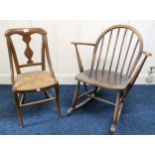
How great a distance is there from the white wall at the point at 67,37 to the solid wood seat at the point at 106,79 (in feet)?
1.89

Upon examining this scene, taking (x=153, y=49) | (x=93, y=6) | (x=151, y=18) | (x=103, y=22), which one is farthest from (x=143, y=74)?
(x=93, y=6)

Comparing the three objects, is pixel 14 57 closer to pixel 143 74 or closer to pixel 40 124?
pixel 40 124

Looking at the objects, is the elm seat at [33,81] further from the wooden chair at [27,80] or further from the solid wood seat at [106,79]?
the solid wood seat at [106,79]

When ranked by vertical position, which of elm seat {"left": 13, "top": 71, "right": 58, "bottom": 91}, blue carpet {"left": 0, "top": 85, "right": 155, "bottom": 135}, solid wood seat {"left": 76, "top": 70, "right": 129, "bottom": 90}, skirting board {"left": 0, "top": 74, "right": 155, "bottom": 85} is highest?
solid wood seat {"left": 76, "top": 70, "right": 129, "bottom": 90}

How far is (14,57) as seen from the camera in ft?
5.73

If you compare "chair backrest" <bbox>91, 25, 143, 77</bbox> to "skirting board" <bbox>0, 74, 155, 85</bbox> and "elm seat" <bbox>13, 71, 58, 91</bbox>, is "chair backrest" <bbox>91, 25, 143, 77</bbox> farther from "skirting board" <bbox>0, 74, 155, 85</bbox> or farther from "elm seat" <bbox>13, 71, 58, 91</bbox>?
"elm seat" <bbox>13, 71, 58, 91</bbox>

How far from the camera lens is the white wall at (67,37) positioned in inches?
82.2

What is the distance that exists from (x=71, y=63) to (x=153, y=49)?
1062 mm

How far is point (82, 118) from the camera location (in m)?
1.83

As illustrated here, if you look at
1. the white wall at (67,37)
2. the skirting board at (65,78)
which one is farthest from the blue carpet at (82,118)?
the white wall at (67,37)

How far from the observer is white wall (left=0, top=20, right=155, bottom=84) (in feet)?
6.85

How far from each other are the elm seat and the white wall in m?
0.56

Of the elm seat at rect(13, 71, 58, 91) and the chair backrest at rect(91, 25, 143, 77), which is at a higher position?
the chair backrest at rect(91, 25, 143, 77)

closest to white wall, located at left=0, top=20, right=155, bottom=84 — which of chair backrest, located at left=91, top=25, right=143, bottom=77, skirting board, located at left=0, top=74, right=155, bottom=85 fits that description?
skirting board, located at left=0, top=74, right=155, bottom=85
